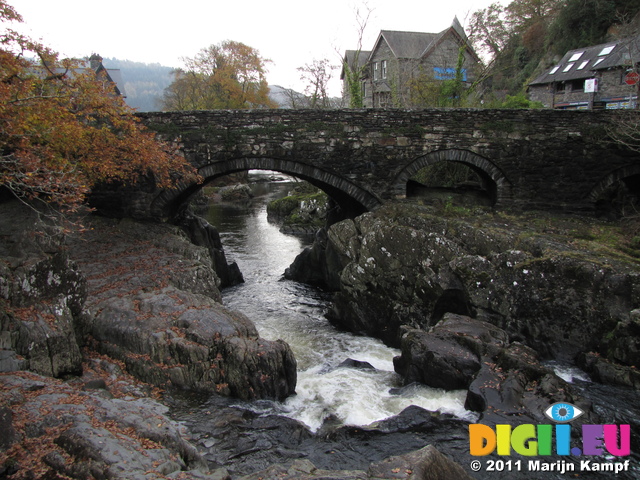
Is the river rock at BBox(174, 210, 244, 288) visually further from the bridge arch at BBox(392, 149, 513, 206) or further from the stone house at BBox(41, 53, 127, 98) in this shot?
the bridge arch at BBox(392, 149, 513, 206)

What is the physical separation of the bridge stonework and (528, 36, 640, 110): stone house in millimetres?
11842

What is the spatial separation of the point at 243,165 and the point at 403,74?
21.7m

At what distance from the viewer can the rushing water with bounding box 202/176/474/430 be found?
8.74m

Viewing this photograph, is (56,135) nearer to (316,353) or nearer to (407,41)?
(316,353)

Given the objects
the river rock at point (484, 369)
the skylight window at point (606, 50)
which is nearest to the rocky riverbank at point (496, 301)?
the river rock at point (484, 369)

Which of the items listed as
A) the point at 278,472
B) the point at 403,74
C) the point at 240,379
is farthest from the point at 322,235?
the point at 403,74

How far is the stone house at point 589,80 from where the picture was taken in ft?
84.0

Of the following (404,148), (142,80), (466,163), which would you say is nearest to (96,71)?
(404,148)

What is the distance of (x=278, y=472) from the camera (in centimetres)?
539

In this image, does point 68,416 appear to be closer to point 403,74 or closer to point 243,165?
point 243,165

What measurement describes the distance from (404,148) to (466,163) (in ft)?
8.19

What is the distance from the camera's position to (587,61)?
29.1 m

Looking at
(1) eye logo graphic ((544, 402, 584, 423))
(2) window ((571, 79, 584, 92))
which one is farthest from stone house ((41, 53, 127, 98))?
(2) window ((571, 79, 584, 92))

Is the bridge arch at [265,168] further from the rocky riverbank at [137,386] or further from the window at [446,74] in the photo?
the window at [446,74]
